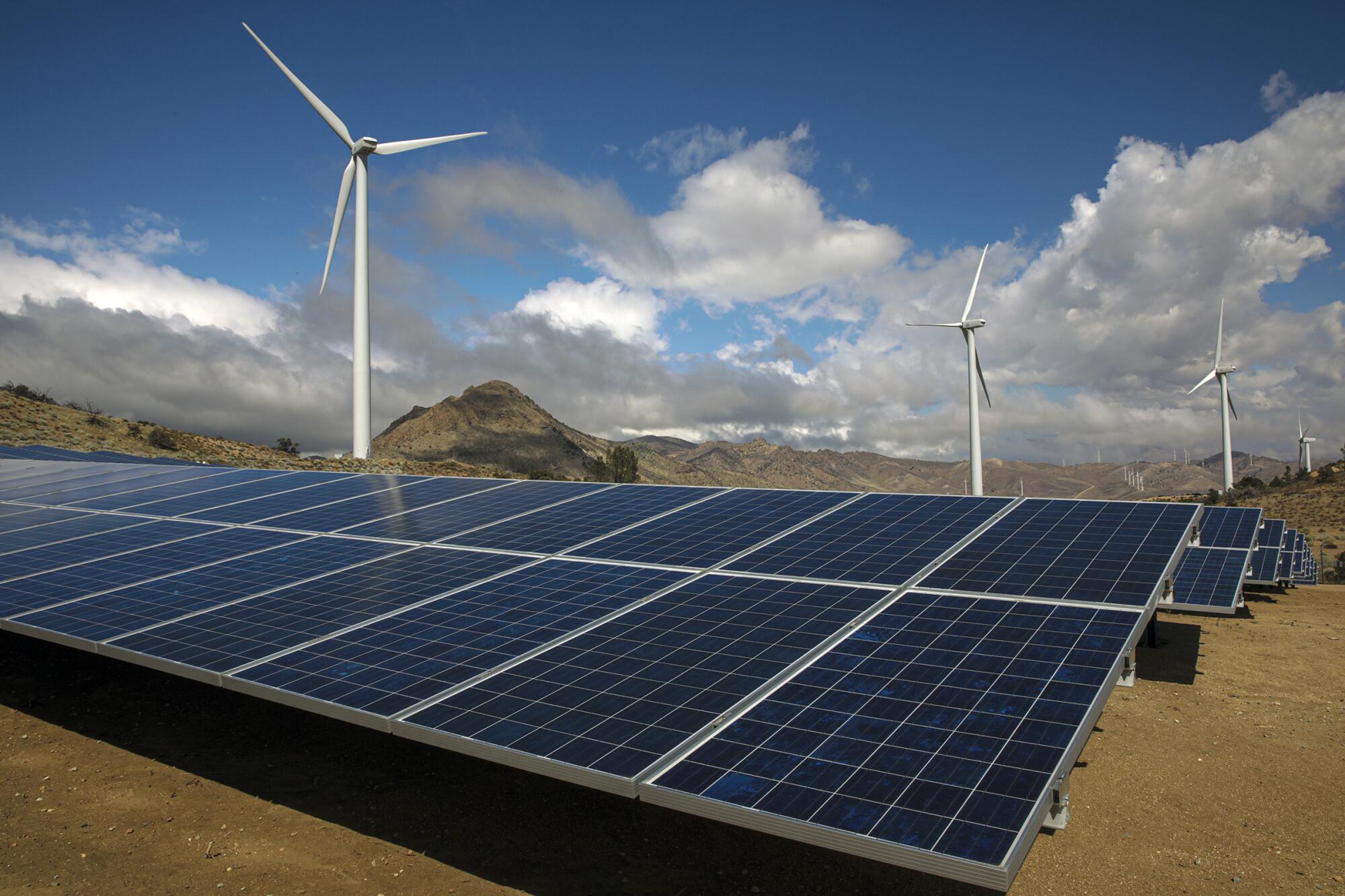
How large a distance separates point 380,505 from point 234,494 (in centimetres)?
687

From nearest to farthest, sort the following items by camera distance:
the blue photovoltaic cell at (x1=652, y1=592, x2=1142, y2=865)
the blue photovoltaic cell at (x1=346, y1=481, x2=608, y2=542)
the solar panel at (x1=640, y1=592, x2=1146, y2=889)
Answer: the solar panel at (x1=640, y1=592, x2=1146, y2=889), the blue photovoltaic cell at (x1=652, y1=592, x2=1142, y2=865), the blue photovoltaic cell at (x1=346, y1=481, x2=608, y2=542)

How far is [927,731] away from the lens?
351 inches

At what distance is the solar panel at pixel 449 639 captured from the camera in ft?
36.2

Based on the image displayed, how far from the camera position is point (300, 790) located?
564 inches

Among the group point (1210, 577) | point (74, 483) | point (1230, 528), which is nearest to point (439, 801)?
point (1210, 577)

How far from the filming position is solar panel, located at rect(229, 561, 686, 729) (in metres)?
11.0

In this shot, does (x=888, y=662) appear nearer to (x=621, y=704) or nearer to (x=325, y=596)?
(x=621, y=704)

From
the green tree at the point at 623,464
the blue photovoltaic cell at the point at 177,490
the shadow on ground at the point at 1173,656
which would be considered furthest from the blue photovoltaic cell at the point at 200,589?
the green tree at the point at 623,464

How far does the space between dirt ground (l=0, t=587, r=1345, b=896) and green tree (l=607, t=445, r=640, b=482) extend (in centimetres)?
9095

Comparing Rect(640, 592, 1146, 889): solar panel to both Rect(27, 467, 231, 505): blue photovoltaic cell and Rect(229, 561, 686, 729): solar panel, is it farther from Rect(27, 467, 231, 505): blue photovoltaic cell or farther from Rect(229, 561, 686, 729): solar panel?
Rect(27, 467, 231, 505): blue photovoltaic cell

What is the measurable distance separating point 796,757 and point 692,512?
13021mm

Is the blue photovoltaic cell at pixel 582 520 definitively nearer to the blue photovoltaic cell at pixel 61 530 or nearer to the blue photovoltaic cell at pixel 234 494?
the blue photovoltaic cell at pixel 61 530

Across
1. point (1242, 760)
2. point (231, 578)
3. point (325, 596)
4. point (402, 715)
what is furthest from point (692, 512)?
point (1242, 760)

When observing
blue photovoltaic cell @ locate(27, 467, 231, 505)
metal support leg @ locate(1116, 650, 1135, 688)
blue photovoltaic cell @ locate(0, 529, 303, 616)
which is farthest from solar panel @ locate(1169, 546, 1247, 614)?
blue photovoltaic cell @ locate(27, 467, 231, 505)
